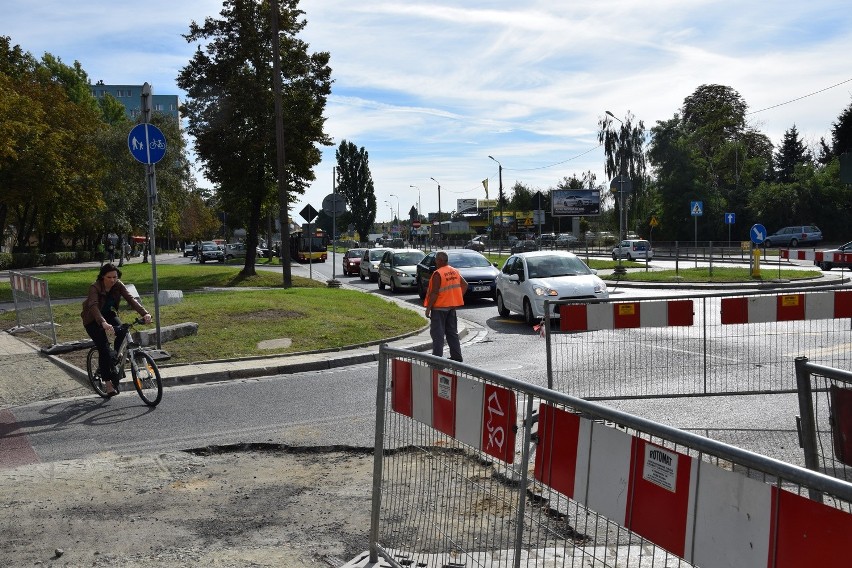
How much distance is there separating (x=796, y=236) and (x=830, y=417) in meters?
58.2

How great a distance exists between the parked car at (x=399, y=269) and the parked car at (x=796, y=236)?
120 ft

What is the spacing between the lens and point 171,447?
25.6 feet

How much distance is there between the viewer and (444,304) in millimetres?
12086

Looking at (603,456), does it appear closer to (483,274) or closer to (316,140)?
(483,274)

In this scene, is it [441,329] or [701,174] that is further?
[701,174]

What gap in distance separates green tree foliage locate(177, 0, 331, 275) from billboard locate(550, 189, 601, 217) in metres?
35.3

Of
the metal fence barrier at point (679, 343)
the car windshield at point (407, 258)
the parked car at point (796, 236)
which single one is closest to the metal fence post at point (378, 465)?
the metal fence barrier at point (679, 343)

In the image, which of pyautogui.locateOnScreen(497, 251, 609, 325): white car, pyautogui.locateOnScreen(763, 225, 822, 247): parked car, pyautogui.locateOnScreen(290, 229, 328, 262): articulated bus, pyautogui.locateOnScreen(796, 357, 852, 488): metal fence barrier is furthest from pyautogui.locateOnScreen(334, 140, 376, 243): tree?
pyautogui.locateOnScreen(796, 357, 852, 488): metal fence barrier

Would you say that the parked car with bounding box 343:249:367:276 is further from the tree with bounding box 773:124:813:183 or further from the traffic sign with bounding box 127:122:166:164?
the tree with bounding box 773:124:813:183

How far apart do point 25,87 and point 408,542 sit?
1824 inches

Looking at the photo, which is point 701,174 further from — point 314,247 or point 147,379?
point 147,379

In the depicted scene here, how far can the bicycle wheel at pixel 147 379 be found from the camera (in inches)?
388

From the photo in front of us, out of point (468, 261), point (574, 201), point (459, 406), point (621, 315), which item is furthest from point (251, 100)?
point (574, 201)

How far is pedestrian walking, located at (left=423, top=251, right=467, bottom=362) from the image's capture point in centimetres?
1205
